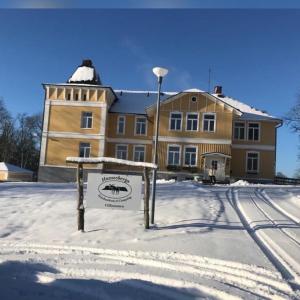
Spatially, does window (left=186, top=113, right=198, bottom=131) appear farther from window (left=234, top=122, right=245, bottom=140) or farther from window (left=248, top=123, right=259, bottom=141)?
Answer: window (left=248, top=123, right=259, bottom=141)

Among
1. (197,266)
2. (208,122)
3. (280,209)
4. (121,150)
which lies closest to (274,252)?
(197,266)

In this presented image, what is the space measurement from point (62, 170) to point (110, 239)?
96.0 feet

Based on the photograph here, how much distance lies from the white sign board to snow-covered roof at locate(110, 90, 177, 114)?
30019 millimetres

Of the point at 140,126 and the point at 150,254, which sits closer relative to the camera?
the point at 150,254

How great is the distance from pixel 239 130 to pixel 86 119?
13645 millimetres

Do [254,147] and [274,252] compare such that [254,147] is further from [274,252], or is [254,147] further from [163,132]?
[274,252]

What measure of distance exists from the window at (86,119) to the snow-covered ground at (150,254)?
81.1 feet

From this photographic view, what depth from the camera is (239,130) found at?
138 feet

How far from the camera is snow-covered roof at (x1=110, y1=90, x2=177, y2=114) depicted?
42562 millimetres

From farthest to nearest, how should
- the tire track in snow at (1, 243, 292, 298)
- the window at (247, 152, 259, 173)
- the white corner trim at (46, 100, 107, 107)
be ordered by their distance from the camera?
1. the window at (247, 152, 259, 173)
2. the white corner trim at (46, 100, 107, 107)
3. the tire track in snow at (1, 243, 292, 298)

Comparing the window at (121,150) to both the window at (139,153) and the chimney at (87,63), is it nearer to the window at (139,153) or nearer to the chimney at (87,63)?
the window at (139,153)

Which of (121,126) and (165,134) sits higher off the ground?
(121,126)

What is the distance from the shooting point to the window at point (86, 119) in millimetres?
40469

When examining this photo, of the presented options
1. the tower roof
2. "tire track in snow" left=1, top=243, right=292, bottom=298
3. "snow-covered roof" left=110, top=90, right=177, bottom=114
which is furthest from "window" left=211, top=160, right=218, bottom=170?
"tire track in snow" left=1, top=243, right=292, bottom=298
